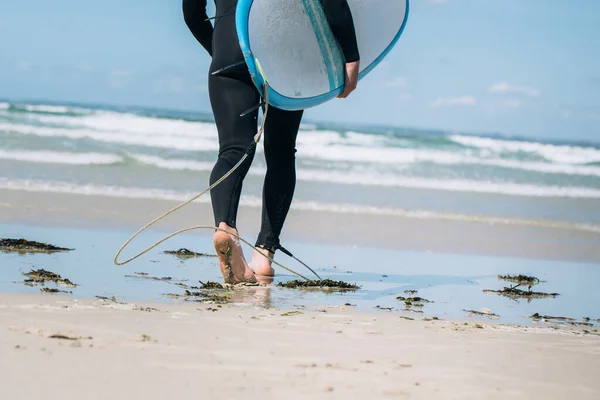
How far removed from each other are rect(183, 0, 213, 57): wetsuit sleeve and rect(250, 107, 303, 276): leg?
0.52 metres

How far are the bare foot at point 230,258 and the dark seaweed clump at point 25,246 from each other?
3.76 ft

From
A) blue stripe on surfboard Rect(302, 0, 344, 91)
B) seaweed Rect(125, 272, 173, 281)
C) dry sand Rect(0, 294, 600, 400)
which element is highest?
blue stripe on surfboard Rect(302, 0, 344, 91)

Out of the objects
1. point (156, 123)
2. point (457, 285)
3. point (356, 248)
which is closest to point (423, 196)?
point (356, 248)

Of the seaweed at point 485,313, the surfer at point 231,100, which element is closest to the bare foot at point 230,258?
the surfer at point 231,100

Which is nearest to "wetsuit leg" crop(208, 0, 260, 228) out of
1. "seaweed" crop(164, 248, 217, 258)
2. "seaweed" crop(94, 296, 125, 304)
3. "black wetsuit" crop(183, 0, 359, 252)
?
"black wetsuit" crop(183, 0, 359, 252)

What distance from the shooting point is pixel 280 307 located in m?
3.58

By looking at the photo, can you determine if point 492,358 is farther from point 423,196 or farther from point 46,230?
point 423,196

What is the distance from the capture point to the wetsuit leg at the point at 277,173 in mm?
4355

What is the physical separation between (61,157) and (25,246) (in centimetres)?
734

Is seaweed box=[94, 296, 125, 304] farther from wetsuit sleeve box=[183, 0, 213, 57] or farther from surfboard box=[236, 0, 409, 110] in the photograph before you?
wetsuit sleeve box=[183, 0, 213, 57]

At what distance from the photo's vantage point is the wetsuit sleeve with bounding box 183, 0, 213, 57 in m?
4.21

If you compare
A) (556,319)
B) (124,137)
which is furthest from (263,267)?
(124,137)

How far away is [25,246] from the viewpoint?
15.1ft

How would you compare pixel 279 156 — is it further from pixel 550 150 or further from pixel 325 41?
pixel 550 150
